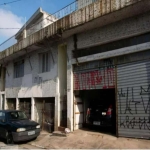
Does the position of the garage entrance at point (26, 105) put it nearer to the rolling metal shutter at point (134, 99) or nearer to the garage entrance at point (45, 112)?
the garage entrance at point (45, 112)

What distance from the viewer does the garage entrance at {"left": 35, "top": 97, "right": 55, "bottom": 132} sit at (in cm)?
1095

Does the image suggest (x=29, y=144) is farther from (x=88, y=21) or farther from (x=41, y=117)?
(x=88, y=21)

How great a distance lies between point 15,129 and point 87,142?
125 inches

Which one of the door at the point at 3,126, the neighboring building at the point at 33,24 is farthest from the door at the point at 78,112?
the neighboring building at the point at 33,24

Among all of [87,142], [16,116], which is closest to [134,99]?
[87,142]

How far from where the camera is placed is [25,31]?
14633mm

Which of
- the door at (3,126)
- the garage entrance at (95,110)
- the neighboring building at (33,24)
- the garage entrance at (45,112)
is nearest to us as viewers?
the garage entrance at (95,110)

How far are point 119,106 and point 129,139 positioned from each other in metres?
1.32

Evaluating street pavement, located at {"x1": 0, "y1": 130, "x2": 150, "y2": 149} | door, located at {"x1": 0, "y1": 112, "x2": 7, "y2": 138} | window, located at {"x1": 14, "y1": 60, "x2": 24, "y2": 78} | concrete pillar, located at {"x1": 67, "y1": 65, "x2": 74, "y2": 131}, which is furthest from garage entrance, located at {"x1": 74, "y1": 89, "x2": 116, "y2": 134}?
window, located at {"x1": 14, "y1": 60, "x2": 24, "y2": 78}

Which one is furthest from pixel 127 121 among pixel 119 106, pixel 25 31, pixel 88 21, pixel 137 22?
pixel 25 31

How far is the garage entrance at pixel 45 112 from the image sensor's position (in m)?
10.9

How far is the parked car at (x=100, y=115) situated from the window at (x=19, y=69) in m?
7.47

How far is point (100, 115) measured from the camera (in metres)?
8.74

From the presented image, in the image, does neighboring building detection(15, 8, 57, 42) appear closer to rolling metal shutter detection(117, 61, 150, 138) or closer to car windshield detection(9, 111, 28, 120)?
car windshield detection(9, 111, 28, 120)
